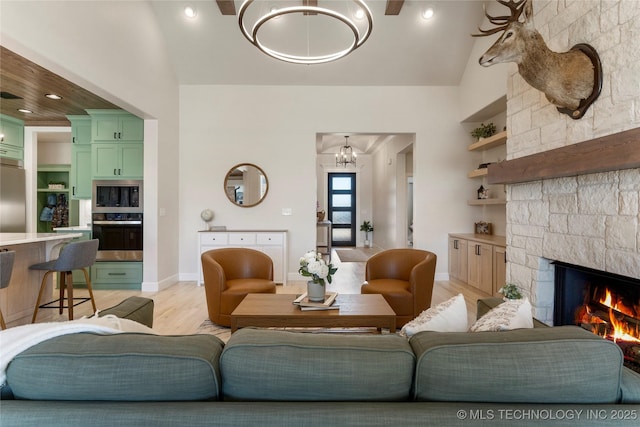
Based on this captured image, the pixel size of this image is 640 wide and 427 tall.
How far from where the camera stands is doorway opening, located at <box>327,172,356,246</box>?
1100 cm

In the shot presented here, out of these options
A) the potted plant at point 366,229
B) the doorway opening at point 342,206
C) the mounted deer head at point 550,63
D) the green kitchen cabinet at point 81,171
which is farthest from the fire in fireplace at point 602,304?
the doorway opening at point 342,206

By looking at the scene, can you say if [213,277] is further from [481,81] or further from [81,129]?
[481,81]

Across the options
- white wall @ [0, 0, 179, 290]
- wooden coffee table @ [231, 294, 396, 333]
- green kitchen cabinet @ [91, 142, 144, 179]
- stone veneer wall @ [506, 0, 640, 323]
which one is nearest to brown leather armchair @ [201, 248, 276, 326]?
wooden coffee table @ [231, 294, 396, 333]

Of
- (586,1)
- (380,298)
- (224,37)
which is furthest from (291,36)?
(380,298)

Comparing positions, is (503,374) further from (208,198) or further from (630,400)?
(208,198)

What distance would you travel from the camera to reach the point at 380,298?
2.85 m

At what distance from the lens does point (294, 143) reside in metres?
5.59

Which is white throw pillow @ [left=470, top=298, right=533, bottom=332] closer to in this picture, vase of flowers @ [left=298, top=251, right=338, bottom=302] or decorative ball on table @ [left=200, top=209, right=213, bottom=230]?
vase of flowers @ [left=298, top=251, right=338, bottom=302]

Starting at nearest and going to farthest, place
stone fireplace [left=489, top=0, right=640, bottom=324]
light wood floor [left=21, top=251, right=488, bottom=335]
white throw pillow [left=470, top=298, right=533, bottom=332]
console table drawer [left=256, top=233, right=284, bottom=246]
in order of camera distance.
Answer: white throw pillow [left=470, top=298, right=533, bottom=332] < stone fireplace [left=489, top=0, right=640, bottom=324] < light wood floor [left=21, top=251, right=488, bottom=335] < console table drawer [left=256, top=233, right=284, bottom=246]

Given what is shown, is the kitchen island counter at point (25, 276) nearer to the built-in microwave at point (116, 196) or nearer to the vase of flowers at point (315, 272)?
the built-in microwave at point (116, 196)

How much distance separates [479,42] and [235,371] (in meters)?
5.56

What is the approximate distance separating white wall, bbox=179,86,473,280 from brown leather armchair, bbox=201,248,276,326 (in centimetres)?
189

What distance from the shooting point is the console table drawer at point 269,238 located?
523cm

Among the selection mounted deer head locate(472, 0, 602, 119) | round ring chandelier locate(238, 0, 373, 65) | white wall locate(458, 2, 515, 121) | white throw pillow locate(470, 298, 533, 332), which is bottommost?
white throw pillow locate(470, 298, 533, 332)
